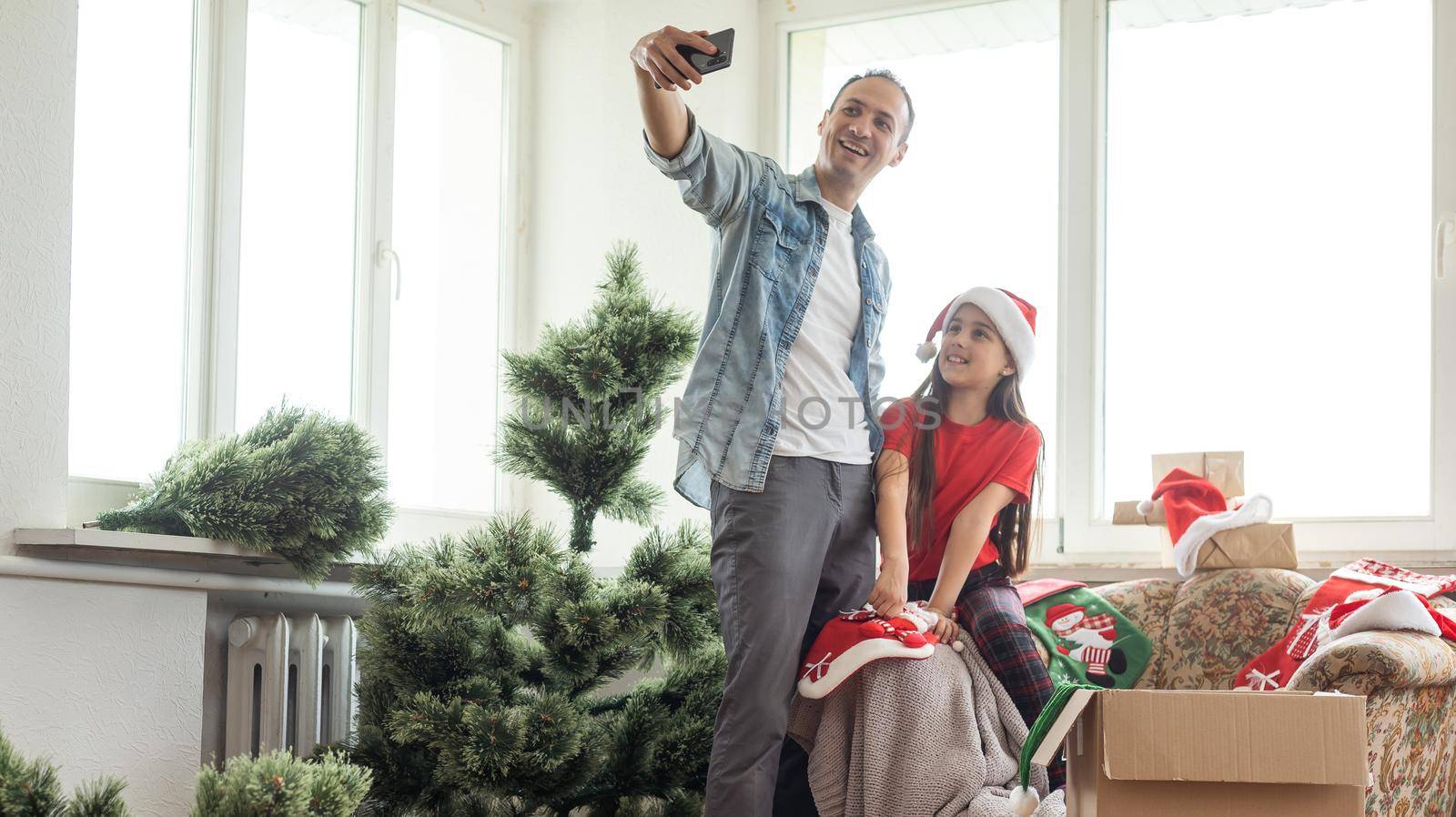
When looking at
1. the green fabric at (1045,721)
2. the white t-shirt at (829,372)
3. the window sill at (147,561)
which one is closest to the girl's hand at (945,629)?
the white t-shirt at (829,372)

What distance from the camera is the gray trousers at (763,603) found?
1757mm

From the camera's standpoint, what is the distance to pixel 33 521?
6.32 ft

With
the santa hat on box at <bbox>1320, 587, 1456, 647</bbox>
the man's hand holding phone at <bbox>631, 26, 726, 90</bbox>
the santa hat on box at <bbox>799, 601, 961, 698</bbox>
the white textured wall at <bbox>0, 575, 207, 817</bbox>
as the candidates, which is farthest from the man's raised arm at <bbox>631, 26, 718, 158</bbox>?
the santa hat on box at <bbox>1320, 587, 1456, 647</bbox>

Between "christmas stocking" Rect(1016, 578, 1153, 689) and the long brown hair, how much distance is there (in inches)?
12.1

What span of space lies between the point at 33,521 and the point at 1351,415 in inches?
94.7

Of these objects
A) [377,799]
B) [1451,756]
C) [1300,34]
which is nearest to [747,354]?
[377,799]

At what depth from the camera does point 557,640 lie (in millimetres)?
2049

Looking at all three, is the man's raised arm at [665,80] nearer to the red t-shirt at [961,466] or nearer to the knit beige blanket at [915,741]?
the red t-shirt at [961,466]

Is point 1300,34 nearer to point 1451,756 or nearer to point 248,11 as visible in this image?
point 1451,756

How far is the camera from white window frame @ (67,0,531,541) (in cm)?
245

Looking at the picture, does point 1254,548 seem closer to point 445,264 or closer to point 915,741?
point 915,741

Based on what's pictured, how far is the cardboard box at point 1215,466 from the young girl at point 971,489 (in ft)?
2.05

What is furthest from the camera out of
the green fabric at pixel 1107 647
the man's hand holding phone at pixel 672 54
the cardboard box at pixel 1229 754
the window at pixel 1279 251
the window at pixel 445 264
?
the window at pixel 445 264

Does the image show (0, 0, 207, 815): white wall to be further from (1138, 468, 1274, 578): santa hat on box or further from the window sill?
(1138, 468, 1274, 578): santa hat on box
